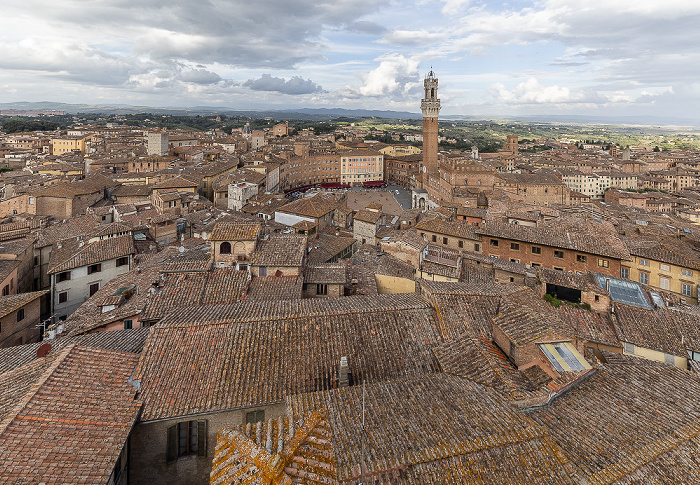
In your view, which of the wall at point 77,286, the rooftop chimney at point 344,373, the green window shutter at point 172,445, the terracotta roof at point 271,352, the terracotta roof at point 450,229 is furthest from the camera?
the terracotta roof at point 450,229

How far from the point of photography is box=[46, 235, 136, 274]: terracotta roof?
23211 mm

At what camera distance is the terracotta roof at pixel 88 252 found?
76.2ft

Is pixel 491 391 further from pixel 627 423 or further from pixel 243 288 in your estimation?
pixel 243 288

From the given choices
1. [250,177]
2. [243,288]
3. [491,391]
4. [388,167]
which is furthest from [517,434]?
[388,167]

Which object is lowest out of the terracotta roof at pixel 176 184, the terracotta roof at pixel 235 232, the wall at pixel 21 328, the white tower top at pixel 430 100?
the wall at pixel 21 328

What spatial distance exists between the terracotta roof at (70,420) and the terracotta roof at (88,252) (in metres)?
15.0

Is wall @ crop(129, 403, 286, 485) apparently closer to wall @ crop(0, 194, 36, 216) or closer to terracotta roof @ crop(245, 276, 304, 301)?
terracotta roof @ crop(245, 276, 304, 301)

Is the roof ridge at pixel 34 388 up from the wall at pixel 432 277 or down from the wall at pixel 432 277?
up

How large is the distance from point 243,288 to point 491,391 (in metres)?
11.3

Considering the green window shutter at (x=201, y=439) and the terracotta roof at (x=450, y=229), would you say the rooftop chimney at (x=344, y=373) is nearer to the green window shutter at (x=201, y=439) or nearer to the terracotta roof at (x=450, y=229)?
the green window shutter at (x=201, y=439)

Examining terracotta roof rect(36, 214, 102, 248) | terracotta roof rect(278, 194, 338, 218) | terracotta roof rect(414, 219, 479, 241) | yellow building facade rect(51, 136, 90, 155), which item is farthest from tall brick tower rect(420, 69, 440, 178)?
yellow building facade rect(51, 136, 90, 155)

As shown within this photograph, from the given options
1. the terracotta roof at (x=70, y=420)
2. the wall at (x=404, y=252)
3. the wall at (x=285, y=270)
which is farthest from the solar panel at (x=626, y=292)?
the terracotta roof at (x=70, y=420)

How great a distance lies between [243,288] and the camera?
16875 millimetres

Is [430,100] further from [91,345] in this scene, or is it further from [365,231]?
[91,345]
